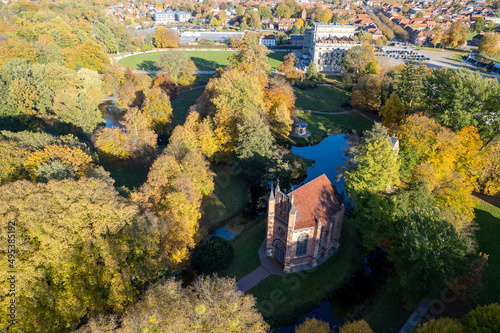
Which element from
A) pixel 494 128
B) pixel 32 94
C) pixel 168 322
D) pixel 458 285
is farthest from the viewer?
pixel 32 94

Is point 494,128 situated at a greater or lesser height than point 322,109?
greater

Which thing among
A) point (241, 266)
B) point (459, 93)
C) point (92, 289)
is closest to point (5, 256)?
point (92, 289)

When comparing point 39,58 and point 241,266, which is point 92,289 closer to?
point 241,266

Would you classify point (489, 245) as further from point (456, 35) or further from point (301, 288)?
point (456, 35)

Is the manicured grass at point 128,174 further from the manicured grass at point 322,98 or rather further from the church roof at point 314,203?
the manicured grass at point 322,98

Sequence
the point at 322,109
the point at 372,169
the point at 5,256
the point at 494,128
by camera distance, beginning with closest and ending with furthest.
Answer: the point at 5,256, the point at 372,169, the point at 494,128, the point at 322,109

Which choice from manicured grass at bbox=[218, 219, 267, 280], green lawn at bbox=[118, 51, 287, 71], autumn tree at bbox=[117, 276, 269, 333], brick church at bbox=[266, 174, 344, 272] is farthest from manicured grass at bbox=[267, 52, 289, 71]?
autumn tree at bbox=[117, 276, 269, 333]

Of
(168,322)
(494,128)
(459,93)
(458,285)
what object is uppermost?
(459,93)
